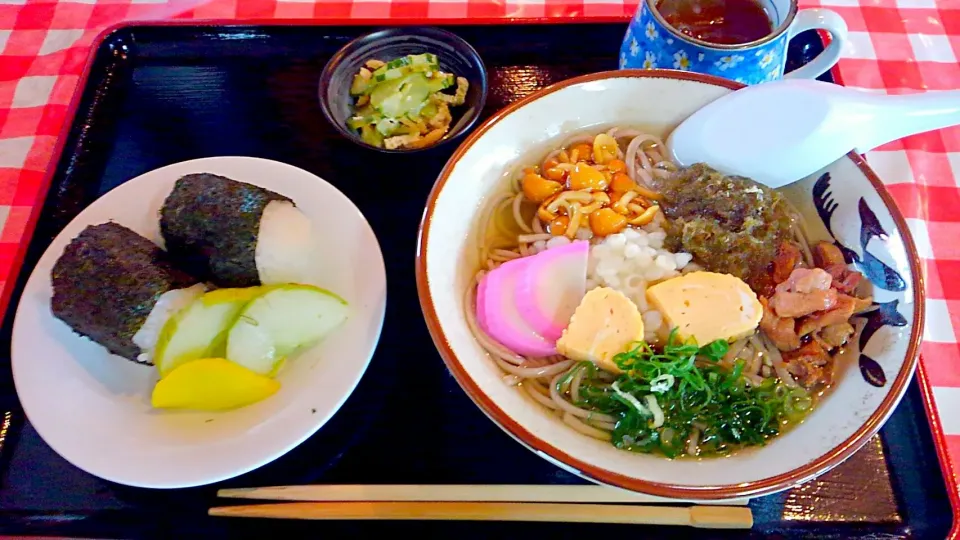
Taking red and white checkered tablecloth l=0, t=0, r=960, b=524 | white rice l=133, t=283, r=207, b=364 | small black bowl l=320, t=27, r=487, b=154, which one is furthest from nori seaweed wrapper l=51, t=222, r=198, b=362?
small black bowl l=320, t=27, r=487, b=154

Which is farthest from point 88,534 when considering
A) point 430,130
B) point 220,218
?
point 430,130

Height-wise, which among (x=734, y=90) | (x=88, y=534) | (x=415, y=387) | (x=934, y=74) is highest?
(x=734, y=90)

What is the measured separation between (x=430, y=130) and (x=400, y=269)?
0.45 metres

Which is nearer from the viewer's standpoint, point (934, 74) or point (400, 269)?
point (400, 269)

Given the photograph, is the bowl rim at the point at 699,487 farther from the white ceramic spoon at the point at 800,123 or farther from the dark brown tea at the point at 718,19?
the dark brown tea at the point at 718,19

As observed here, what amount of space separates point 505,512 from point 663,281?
1.90 ft

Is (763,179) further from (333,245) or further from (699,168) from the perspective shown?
(333,245)

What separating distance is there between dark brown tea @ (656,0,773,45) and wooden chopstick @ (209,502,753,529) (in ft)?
3.65

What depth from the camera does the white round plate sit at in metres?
1.26

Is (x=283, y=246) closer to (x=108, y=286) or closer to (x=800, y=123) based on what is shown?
(x=108, y=286)

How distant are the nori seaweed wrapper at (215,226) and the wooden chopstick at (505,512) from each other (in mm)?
522

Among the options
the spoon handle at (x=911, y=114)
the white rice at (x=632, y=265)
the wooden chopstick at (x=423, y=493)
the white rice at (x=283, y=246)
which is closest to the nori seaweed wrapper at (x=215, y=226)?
the white rice at (x=283, y=246)

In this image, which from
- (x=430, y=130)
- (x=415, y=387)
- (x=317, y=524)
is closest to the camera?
(x=317, y=524)

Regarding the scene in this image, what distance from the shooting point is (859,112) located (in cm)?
134
